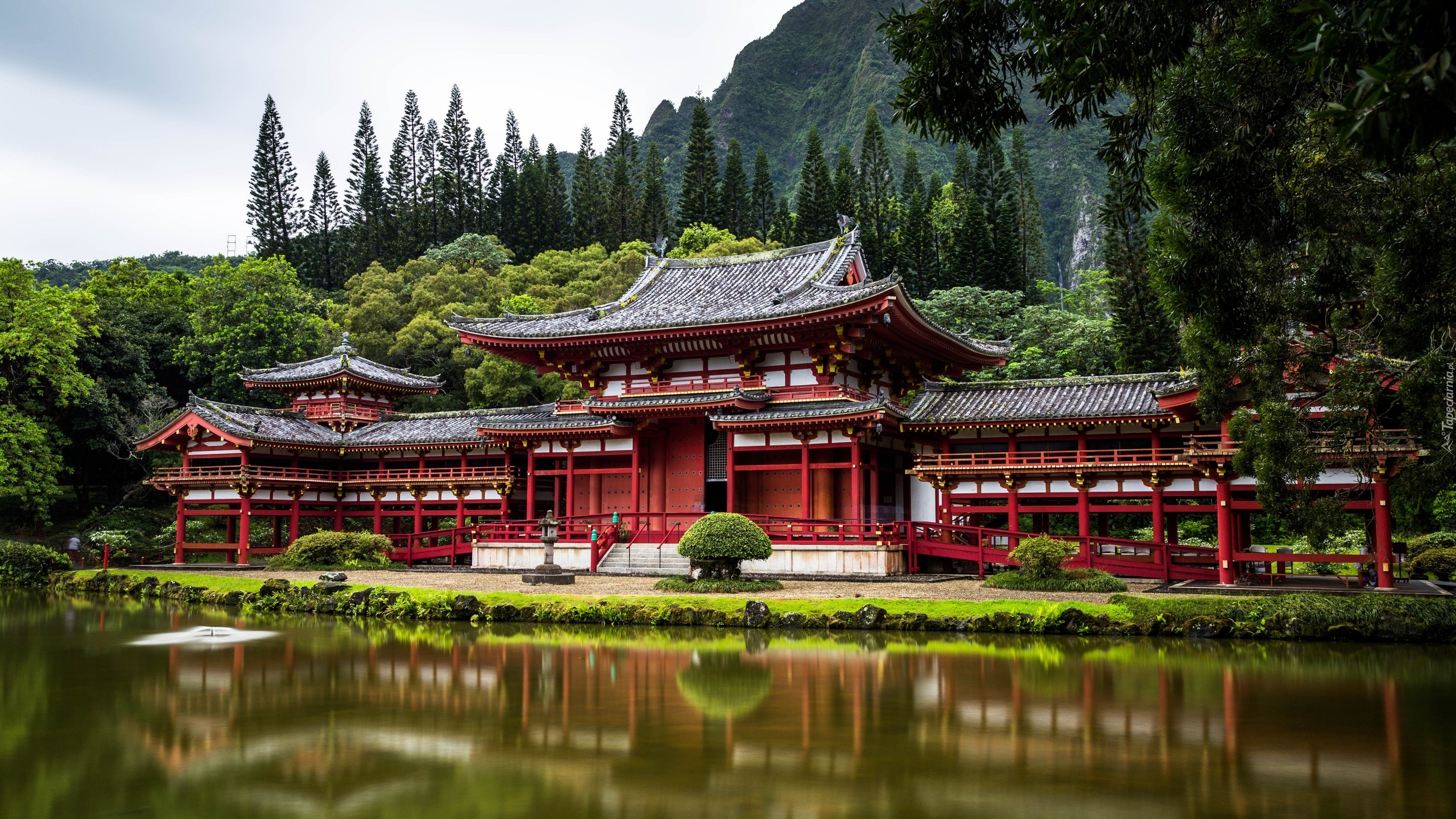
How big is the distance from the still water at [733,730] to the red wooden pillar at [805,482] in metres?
11.5

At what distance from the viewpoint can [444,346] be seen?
53.1 metres

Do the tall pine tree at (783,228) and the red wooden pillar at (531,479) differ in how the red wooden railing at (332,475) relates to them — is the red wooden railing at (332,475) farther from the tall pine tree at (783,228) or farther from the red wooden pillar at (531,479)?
the tall pine tree at (783,228)

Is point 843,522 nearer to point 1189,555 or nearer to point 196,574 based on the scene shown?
point 1189,555

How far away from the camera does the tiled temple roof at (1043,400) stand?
26.6m

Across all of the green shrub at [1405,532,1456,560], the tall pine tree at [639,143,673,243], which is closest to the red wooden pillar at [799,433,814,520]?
the green shrub at [1405,532,1456,560]

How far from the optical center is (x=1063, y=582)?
2091cm

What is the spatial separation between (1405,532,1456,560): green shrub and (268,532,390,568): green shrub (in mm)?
29338

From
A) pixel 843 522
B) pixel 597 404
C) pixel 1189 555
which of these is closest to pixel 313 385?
pixel 597 404

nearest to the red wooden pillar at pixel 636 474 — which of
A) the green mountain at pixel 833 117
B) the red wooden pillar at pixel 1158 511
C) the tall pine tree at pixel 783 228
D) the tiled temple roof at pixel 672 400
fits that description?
the tiled temple roof at pixel 672 400

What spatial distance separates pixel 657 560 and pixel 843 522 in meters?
5.18

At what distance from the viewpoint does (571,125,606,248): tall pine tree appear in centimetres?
7419

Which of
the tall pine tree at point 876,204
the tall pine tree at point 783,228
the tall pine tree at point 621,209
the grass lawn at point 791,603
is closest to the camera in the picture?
the grass lawn at point 791,603

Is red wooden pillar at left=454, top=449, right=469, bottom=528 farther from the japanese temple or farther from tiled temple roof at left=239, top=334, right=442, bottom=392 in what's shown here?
tiled temple roof at left=239, top=334, right=442, bottom=392

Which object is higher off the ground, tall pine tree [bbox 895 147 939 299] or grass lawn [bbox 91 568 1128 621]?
tall pine tree [bbox 895 147 939 299]
